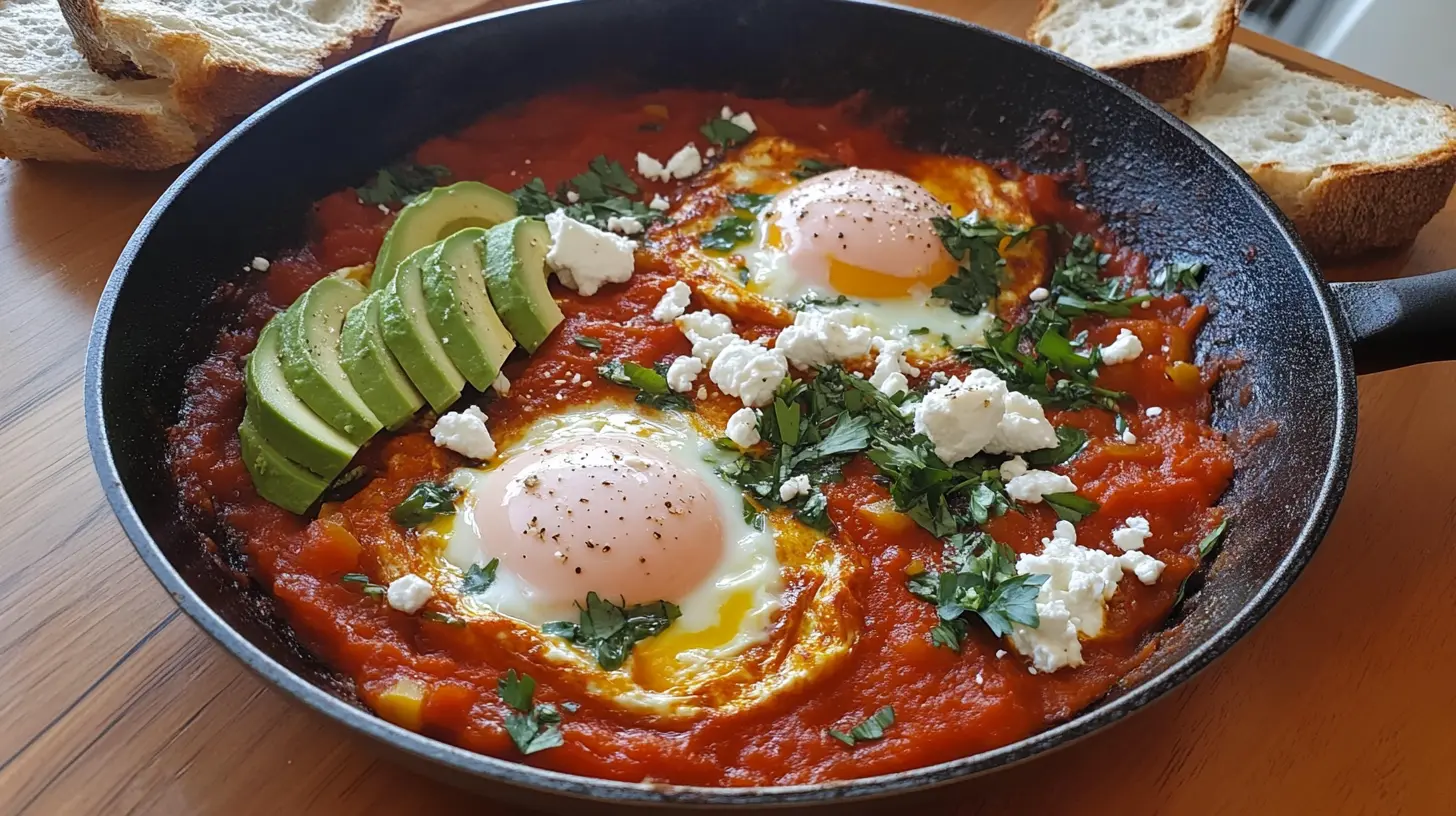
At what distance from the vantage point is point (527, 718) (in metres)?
1.98

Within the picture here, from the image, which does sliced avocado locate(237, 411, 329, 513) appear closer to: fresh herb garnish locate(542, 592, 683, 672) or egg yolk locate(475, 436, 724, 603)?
egg yolk locate(475, 436, 724, 603)

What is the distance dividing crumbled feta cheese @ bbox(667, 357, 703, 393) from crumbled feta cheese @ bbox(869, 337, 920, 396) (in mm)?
443

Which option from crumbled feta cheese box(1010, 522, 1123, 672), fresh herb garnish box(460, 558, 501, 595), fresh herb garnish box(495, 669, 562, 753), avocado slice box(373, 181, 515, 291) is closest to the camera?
fresh herb garnish box(495, 669, 562, 753)

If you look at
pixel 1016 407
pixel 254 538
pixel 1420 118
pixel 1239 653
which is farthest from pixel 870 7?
pixel 254 538

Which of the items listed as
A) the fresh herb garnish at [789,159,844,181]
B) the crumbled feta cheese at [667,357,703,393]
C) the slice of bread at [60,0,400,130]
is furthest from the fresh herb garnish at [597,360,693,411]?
the slice of bread at [60,0,400,130]

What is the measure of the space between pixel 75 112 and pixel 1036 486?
9.03 ft

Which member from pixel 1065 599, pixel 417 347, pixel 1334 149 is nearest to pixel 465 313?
pixel 417 347

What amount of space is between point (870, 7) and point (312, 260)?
5.72 ft

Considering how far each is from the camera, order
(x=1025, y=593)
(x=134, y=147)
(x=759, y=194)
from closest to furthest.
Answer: (x=1025, y=593), (x=134, y=147), (x=759, y=194)

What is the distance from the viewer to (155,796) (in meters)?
1.95

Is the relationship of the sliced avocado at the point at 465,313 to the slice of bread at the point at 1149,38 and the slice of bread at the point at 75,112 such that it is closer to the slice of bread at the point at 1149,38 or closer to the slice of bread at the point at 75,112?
the slice of bread at the point at 75,112

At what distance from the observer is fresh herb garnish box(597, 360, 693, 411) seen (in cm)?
263

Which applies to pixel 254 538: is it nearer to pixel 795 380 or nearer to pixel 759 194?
pixel 795 380

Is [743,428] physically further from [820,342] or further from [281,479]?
[281,479]
